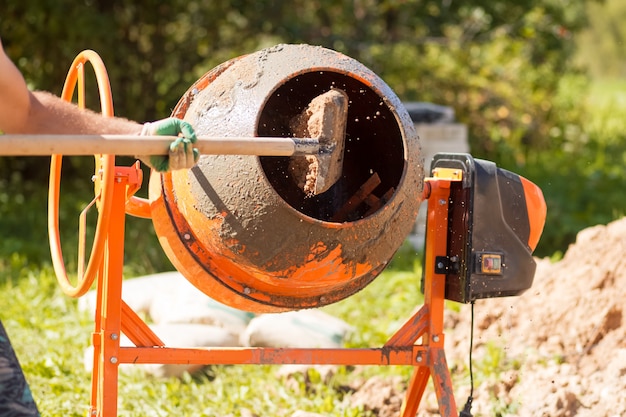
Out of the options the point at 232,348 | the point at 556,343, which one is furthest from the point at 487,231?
the point at 556,343

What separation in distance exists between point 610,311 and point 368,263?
1.74 metres

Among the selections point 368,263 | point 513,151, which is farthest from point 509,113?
point 368,263

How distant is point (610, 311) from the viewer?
169 inches

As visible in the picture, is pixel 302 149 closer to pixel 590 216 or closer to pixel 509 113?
pixel 590 216

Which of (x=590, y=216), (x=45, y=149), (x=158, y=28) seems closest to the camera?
(x=45, y=149)

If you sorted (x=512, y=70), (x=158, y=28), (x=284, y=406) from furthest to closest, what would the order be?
(x=512, y=70) < (x=158, y=28) < (x=284, y=406)

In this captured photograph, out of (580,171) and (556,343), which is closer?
(556,343)

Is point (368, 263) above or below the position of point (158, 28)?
below

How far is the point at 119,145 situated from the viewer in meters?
2.43

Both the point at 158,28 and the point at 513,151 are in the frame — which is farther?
the point at 513,151

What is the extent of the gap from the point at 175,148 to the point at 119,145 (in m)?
0.14

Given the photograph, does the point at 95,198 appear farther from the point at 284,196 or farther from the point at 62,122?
the point at 284,196

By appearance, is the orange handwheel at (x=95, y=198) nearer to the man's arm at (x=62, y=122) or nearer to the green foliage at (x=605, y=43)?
the man's arm at (x=62, y=122)

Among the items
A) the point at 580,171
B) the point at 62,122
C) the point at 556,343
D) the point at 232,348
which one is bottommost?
the point at 556,343
